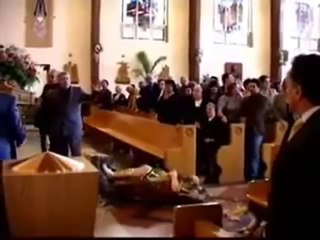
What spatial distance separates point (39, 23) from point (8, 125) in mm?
11728

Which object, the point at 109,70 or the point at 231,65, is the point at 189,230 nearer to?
the point at 109,70

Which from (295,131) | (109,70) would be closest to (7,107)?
(295,131)

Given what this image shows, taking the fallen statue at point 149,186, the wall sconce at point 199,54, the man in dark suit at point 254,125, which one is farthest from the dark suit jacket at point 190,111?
the wall sconce at point 199,54

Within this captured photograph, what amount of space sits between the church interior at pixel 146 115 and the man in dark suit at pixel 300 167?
0.42 meters

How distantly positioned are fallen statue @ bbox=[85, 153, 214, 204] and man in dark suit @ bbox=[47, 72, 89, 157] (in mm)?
680

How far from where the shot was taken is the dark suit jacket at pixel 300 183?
7.44ft

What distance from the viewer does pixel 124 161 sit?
Answer: 9.70 metres

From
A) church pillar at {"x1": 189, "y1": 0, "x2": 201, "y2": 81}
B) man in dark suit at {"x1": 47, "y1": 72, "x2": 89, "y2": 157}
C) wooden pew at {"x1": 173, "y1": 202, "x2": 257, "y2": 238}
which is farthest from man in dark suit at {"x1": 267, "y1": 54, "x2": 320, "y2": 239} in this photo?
church pillar at {"x1": 189, "y1": 0, "x2": 201, "y2": 81}

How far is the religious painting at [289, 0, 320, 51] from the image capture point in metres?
18.6

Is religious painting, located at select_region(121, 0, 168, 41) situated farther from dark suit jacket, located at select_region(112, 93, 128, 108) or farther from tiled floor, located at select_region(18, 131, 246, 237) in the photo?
tiled floor, located at select_region(18, 131, 246, 237)

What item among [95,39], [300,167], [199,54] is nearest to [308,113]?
[300,167]

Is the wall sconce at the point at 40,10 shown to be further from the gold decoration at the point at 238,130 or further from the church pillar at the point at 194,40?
the gold decoration at the point at 238,130

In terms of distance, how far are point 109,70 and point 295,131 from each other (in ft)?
48.7

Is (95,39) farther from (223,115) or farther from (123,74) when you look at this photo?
(223,115)
